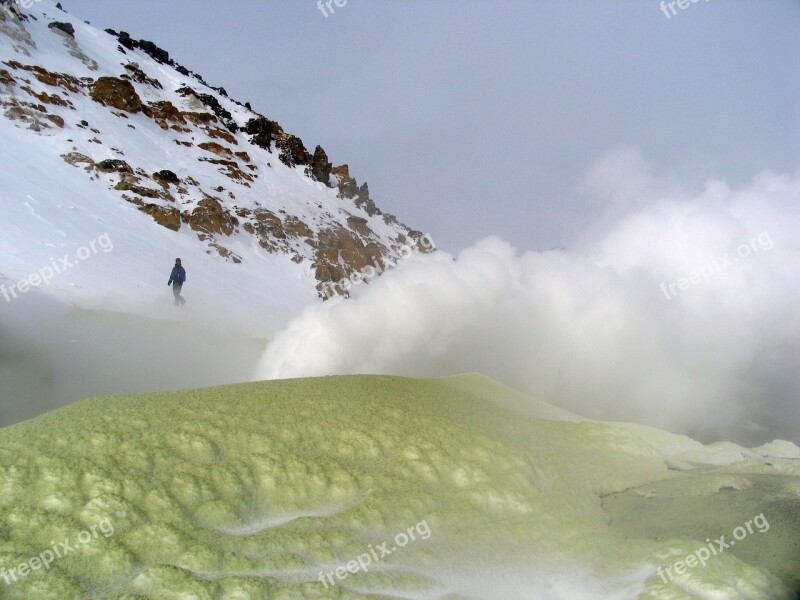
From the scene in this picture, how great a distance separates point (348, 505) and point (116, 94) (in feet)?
190

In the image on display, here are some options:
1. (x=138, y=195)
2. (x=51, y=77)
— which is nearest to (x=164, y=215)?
(x=138, y=195)

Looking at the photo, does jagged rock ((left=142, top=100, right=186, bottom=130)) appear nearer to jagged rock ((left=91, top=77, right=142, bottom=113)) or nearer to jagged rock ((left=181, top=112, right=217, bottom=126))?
jagged rock ((left=181, top=112, right=217, bottom=126))

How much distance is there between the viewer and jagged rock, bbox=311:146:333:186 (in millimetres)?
77438

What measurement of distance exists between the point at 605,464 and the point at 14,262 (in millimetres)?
21281

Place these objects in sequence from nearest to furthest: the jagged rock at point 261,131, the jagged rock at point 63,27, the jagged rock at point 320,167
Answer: the jagged rock at point 63,27
the jagged rock at point 261,131
the jagged rock at point 320,167

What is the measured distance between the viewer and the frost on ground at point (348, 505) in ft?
19.5

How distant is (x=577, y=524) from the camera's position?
8.33 meters

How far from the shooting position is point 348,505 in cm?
775

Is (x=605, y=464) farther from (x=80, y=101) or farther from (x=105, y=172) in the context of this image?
(x=80, y=101)

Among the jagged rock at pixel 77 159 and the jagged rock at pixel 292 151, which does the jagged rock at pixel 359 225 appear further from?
the jagged rock at pixel 77 159

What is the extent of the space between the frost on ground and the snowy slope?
13509mm

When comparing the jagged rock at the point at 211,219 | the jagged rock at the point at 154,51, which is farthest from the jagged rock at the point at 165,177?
the jagged rock at the point at 154,51

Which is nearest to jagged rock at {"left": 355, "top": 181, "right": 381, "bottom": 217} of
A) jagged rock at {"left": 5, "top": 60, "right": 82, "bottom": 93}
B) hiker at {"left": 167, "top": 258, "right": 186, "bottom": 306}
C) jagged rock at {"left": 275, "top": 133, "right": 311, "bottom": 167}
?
jagged rock at {"left": 275, "top": 133, "right": 311, "bottom": 167}

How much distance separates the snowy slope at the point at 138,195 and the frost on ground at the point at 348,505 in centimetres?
1351
